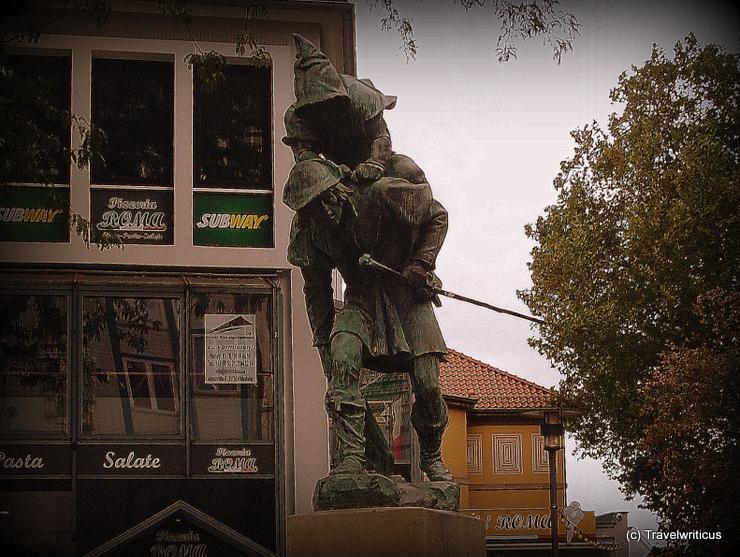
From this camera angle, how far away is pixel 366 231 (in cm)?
770

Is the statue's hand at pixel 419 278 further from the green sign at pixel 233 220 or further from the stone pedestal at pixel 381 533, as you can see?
the green sign at pixel 233 220

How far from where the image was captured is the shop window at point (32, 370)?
19.5 meters

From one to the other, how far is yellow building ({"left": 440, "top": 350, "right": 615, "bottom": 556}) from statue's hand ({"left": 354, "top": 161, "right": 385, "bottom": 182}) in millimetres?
26871

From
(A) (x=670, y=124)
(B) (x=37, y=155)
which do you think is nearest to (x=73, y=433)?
(B) (x=37, y=155)

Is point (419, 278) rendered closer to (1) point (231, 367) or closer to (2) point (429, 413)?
(2) point (429, 413)

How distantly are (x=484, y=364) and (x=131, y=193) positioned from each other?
19.2 meters

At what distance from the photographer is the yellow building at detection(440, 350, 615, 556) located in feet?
114

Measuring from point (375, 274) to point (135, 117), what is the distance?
1354cm

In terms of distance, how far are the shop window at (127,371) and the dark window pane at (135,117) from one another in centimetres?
177

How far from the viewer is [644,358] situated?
74.8 ft

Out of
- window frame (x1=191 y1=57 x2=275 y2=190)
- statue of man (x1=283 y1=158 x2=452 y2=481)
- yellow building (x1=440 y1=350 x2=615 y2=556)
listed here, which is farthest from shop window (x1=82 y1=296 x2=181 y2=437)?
yellow building (x1=440 y1=350 x2=615 y2=556)

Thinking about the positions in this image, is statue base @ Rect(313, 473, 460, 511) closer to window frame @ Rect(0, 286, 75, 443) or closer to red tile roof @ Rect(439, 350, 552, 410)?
window frame @ Rect(0, 286, 75, 443)

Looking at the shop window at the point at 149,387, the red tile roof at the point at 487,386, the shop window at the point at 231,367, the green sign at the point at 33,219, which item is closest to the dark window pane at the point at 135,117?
the green sign at the point at 33,219

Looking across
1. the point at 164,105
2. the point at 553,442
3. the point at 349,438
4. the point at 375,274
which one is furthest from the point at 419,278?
the point at 164,105
